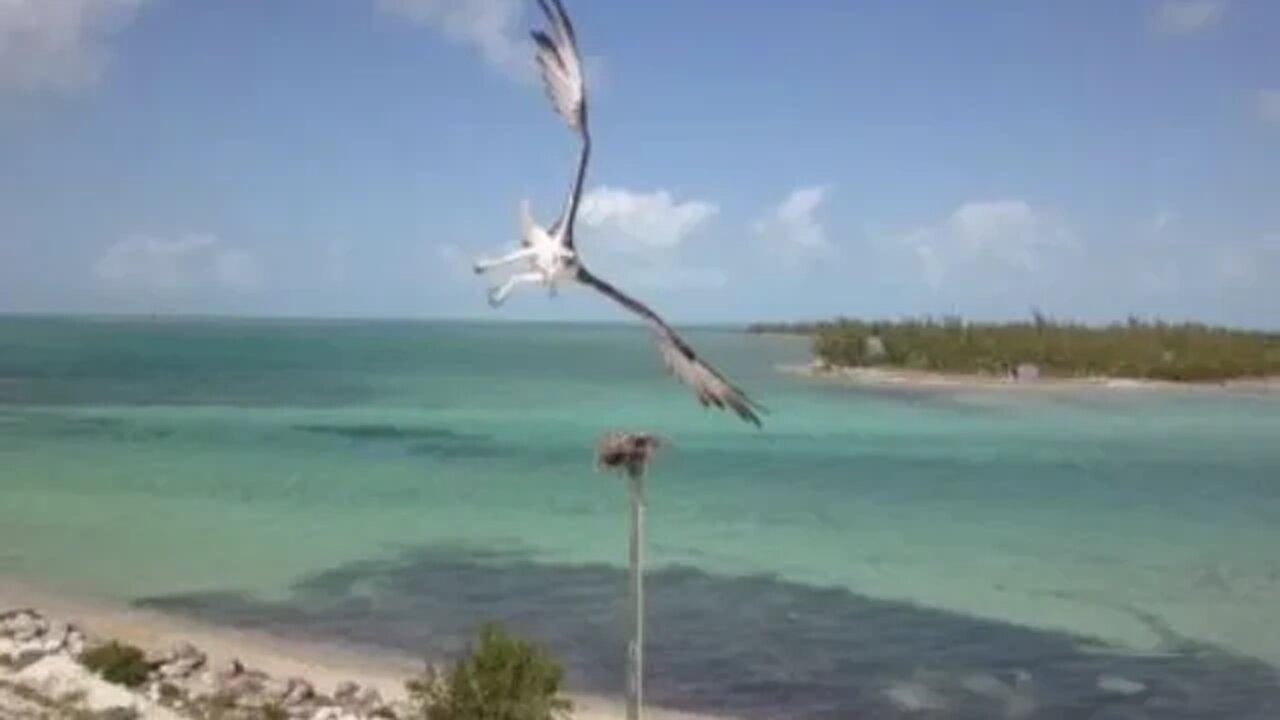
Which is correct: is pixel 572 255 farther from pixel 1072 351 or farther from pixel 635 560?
pixel 1072 351

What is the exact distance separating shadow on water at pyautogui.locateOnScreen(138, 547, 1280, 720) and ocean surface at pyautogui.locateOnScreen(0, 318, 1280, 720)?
0.22 feet

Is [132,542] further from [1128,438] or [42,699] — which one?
[1128,438]

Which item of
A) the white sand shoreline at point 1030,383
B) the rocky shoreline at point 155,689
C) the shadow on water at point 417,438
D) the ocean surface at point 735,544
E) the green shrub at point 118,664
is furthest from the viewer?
the white sand shoreline at point 1030,383

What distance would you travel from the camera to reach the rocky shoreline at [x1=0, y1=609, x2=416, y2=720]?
13617 millimetres

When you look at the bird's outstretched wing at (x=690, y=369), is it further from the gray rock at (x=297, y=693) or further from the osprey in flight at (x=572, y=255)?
the gray rock at (x=297, y=693)

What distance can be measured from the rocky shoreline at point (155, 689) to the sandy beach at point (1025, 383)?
217ft

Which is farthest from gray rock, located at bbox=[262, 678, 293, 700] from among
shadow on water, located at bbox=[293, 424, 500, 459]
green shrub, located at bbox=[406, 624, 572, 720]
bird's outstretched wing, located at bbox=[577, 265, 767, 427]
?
shadow on water, located at bbox=[293, 424, 500, 459]

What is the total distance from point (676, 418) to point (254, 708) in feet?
137

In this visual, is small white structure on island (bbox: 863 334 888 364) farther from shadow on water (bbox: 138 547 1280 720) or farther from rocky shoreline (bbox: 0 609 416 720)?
rocky shoreline (bbox: 0 609 416 720)

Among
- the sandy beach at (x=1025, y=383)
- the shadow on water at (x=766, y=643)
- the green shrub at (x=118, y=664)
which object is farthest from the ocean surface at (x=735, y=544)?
the sandy beach at (x=1025, y=383)

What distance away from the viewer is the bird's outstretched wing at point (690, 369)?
305cm

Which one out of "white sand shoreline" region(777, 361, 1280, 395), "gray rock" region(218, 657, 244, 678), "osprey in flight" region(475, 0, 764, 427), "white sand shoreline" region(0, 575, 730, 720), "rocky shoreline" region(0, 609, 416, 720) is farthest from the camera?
"white sand shoreline" region(777, 361, 1280, 395)

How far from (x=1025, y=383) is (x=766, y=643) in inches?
2673

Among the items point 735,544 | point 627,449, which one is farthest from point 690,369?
point 735,544
